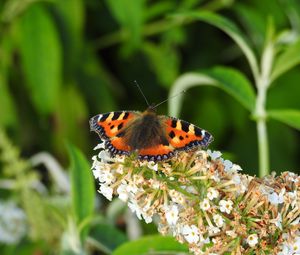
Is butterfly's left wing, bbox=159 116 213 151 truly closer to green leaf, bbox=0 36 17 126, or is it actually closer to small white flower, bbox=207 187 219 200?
small white flower, bbox=207 187 219 200

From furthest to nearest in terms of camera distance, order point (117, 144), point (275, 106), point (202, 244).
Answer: point (275, 106), point (117, 144), point (202, 244)

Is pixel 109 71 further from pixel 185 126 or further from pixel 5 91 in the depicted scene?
pixel 185 126

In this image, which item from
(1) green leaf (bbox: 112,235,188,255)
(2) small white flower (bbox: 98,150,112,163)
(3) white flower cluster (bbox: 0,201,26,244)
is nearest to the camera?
(2) small white flower (bbox: 98,150,112,163)

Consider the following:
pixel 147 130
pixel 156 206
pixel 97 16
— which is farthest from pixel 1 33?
pixel 156 206

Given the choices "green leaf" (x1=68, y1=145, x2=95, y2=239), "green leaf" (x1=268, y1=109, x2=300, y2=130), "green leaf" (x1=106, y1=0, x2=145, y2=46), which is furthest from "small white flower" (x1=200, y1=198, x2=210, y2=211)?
"green leaf" (x1=106, y1=0, x2=145, y2=46)

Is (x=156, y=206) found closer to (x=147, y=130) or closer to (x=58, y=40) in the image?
(x=147, y=130)

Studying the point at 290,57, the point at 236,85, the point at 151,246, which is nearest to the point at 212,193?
the point at 151,246

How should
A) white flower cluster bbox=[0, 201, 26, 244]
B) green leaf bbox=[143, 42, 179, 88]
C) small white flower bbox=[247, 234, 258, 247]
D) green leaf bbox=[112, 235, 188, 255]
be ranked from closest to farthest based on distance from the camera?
small white flower bbox=[247, 234, 258, 247] < green leaf bbox=[112, 235, 188, 255] < white flower cluster bbox=[0, 201, 26, 244] < green leaf bbox=[143, 42, 179, 88]
